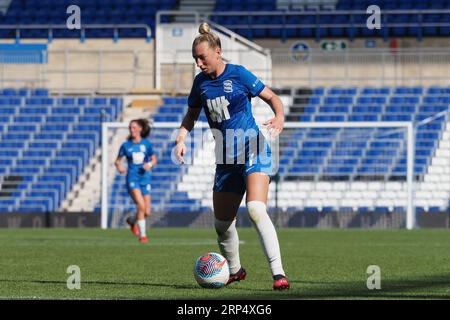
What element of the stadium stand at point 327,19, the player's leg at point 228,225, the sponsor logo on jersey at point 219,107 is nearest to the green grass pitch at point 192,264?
the player's leg at point 228,225

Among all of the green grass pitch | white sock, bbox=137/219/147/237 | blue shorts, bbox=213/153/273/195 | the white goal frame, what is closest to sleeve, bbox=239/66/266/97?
blue shorts, bbox=213/153/273/195

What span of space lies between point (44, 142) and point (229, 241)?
21.6 m

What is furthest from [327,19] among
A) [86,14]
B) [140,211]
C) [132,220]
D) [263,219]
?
[263,219]

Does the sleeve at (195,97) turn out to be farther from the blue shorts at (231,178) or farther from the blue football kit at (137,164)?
the blue football kit at (137,164)

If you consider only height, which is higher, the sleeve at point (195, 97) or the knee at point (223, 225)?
the sleeve at point (195, 97)

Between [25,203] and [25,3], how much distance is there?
10.5 m

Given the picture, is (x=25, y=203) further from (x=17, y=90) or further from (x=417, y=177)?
(x=417, y=177)

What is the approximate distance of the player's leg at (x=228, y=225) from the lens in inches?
408

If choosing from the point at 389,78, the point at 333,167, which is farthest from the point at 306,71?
the point at 333,167

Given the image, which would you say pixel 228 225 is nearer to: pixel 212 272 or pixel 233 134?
pixel 212 272

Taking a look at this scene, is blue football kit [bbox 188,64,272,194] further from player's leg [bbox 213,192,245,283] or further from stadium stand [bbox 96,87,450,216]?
stadium stand [bbox 96,87,450,216]

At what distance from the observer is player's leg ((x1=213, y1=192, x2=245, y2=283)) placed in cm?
1036

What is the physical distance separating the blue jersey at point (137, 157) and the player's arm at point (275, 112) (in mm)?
10067

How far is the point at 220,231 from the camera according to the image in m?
10.6
